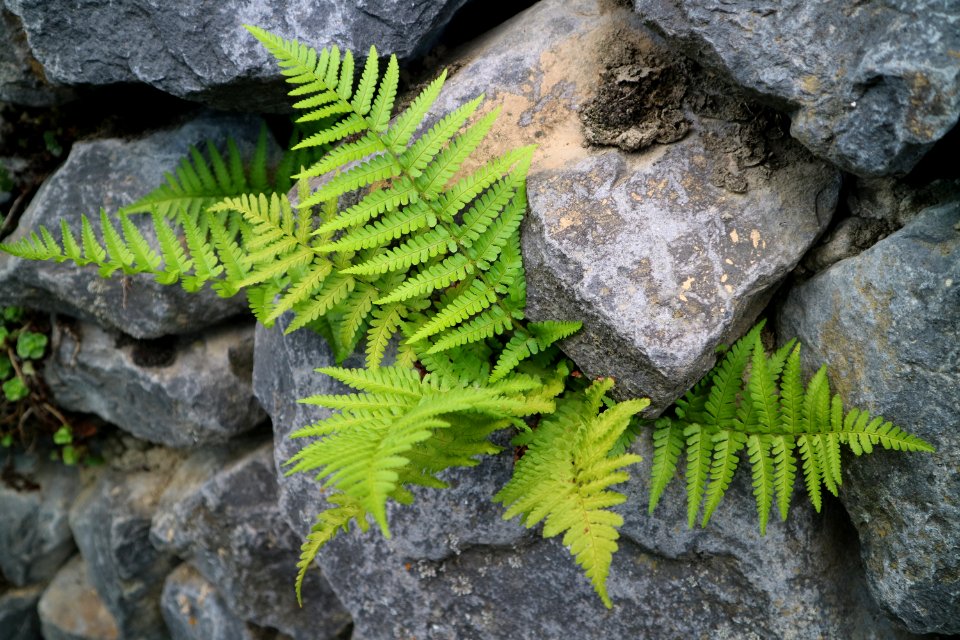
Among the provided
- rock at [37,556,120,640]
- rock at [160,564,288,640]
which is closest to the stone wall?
rock at [160,564,288,640]

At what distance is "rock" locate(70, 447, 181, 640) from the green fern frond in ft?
10.1

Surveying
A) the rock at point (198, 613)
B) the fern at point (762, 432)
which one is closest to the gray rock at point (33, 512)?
the rock at point (198, 613)

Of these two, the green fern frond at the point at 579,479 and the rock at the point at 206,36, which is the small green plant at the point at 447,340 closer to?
the green fern frond at the point at 579,479

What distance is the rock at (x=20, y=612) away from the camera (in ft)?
18.1

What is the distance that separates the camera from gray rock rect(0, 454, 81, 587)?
5.32 meters

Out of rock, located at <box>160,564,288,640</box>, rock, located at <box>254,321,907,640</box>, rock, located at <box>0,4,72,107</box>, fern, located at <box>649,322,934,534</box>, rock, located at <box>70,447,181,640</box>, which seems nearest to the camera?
fern, located at <box>649,322,934,534</box>

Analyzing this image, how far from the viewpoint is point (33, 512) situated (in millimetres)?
5367

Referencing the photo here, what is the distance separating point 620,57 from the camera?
332cm

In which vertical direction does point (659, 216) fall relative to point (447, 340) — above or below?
above

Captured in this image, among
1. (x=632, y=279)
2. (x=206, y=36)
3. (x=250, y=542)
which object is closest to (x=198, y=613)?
(x=250, y=542)

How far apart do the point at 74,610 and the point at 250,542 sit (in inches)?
81.9

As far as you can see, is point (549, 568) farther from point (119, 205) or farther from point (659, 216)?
point (119, 205)

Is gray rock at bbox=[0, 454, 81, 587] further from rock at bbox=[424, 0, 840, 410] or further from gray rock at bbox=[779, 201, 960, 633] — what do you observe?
gray rock at bbox=[779, 201, 960, 633]

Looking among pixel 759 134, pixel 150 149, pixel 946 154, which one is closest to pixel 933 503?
pixel 946 154
